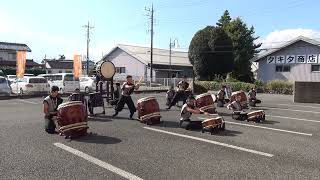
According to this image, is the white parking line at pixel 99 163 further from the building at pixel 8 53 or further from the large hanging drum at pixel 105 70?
the building at pixel 8 53

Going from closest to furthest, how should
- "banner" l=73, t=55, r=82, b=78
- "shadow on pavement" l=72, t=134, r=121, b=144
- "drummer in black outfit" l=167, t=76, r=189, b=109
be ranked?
"shadow on pavement" l=72, t=134, r=121, b=144, "drummer in black outfit" l=167, t=76, r=189, b=109, "banner" l=73, t=55, r=82, b=78

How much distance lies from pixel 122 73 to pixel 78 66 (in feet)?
80.0

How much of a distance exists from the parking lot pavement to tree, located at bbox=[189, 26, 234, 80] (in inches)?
1068

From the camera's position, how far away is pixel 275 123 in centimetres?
1341

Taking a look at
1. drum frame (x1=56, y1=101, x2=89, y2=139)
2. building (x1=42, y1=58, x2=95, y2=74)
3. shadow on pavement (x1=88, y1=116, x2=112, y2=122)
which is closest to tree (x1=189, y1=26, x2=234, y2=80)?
shadow on pavement (x1=88, y1=116, x2=112, y2=122)

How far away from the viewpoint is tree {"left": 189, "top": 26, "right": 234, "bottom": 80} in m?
39.8

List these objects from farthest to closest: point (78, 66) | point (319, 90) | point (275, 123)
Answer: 1. point (78, 66)
2. point (319, 90)
3. point (275, 123)

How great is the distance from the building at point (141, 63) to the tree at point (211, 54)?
476 inches

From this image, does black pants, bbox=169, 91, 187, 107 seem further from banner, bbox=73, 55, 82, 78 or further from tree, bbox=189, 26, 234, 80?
tree, bbox=189, 26, 234, 80

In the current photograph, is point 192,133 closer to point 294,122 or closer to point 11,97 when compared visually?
point 294,122

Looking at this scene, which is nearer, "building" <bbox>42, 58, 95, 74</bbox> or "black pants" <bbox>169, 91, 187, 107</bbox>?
"black pants" <bbox>169, 91, 187, 107</bbox>

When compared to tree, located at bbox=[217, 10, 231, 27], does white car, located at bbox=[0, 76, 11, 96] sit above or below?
below

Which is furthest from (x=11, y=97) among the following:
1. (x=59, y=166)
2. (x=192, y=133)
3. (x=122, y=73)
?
(x=122, y=73)

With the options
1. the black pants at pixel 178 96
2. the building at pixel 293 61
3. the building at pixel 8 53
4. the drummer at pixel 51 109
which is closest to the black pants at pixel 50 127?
the drummer at pixel 51 109
